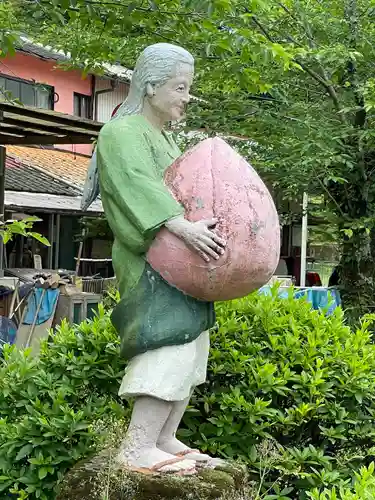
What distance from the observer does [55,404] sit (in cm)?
341

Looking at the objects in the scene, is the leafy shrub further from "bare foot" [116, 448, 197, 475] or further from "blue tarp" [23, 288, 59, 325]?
"blue tarp" [23, 288, 59, 325]

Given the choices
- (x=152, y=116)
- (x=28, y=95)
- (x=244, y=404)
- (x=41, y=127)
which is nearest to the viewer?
(x=152, y=116)

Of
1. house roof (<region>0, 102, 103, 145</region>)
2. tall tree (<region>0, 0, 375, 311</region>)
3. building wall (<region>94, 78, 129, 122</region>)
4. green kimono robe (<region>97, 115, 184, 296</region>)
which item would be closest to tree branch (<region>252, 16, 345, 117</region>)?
tall tree (<region>0, 0, 375, 311</region>)

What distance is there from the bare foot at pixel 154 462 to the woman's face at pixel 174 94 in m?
1.28

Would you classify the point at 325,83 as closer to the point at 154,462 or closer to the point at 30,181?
the point at 154,462

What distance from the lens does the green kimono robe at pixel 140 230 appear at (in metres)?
2.73

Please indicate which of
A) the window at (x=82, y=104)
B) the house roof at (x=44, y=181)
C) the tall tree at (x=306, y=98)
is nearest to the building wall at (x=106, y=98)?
the window at (x=82, y=104)

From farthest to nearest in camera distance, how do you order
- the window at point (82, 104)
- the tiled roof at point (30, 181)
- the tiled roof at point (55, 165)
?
1. the window at point (82, 104)
2. the tiled roof at point (55, 165)
3. the tiled roof at point (30, 181)

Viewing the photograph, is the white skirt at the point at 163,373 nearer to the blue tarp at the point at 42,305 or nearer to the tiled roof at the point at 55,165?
the blue tarp at the point at 42,305

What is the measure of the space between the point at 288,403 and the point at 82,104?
14098 mm

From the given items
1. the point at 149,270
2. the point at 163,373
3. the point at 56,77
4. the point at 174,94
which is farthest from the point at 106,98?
the point at 163,373

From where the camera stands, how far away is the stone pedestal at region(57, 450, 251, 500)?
105 inches

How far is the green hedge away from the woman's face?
48.1 inches

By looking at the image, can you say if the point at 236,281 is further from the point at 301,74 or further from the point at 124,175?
the point at 301,74
